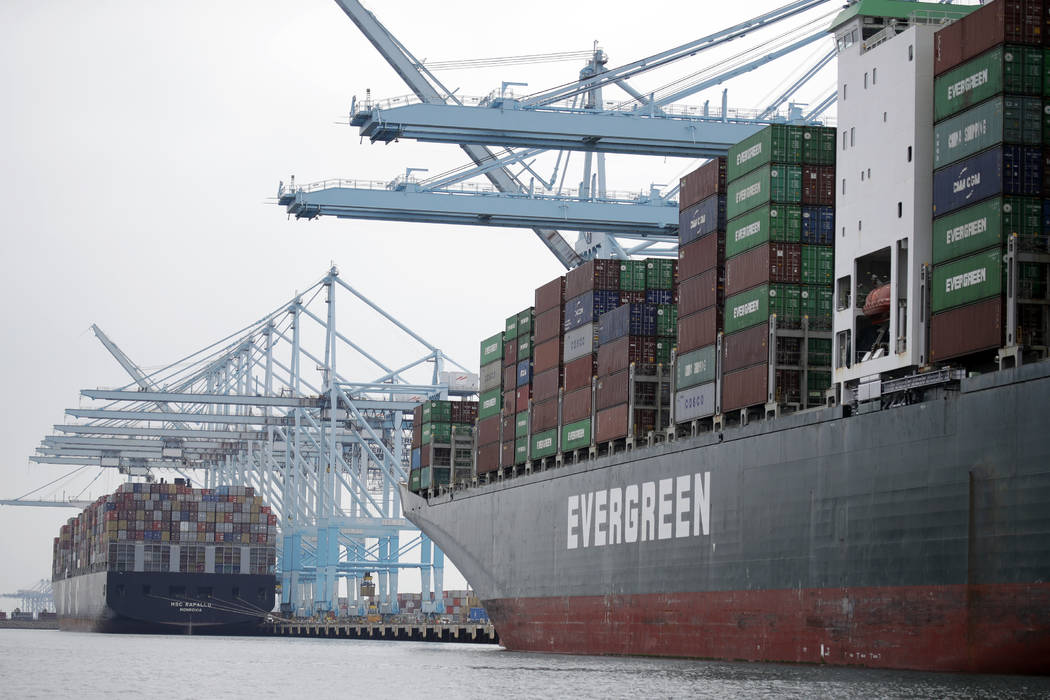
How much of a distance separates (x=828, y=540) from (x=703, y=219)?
893cm

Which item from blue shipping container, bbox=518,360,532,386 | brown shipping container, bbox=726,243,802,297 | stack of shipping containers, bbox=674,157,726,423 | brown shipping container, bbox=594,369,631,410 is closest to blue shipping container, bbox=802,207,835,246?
brown shipping container, bbox=726,243,802,297

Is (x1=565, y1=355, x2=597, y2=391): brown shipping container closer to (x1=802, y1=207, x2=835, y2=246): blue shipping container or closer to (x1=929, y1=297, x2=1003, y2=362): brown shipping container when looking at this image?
(x1=802, y1=207, x2=835, y2=246): blue shipping container

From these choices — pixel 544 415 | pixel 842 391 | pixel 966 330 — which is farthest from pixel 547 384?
pixel 966 330

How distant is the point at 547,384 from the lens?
43.0 m

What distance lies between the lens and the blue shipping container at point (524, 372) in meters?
45.2

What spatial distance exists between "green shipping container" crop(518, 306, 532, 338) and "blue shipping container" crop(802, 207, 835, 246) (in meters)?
15.2

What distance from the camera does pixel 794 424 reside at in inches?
1183

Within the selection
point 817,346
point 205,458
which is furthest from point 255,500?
point 817,346

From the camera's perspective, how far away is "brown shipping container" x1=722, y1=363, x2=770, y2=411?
31.1m

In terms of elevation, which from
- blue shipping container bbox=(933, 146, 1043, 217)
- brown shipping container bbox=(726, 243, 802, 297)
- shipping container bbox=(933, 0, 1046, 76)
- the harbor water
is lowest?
the harbor water

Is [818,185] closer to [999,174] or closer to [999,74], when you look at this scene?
[999,74]

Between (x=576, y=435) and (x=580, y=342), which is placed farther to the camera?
(x=580, y=342)

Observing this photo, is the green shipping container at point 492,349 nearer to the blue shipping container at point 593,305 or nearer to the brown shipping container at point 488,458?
the brown shipping container at point 488,458

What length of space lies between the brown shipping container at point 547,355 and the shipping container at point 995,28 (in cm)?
1759
